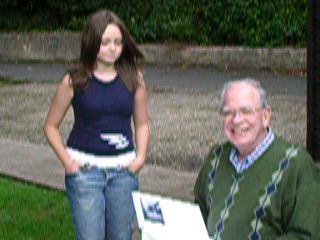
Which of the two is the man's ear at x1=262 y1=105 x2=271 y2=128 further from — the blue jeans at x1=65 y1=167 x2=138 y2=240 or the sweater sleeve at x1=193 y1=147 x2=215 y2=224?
the blue jeans at x1=65 y1=167 x2=138 y2=240

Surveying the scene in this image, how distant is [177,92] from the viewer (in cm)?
1099

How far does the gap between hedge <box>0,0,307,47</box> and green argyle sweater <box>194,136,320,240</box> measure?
32.5ft

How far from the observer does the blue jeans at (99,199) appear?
A: 151 inches

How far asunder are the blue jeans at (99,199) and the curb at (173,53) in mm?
8301

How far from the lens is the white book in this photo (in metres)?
2.87

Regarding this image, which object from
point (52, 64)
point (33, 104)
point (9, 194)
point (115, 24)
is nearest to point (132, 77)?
point (115, 24)

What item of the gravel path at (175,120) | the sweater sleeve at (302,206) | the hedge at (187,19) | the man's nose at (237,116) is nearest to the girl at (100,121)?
the man's nose at (237,116)

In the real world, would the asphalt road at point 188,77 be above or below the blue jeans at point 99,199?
below

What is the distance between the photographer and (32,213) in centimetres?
592

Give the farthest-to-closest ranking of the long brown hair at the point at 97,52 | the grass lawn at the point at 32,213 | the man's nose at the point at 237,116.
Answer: the grass lawn at the point at 32,213 → the long brown hair at the point at 97,52 → the man's nose at the point at 237,116

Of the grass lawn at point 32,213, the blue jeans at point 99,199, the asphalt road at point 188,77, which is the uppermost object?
the blue jeans at point 99,199

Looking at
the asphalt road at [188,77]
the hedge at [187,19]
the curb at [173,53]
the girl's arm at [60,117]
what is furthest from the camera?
the hedge at [187,19]

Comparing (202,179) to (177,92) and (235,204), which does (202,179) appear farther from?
(177,92)

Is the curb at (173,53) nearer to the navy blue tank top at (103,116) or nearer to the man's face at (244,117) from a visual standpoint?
the navy blue tank top at (103,116)
